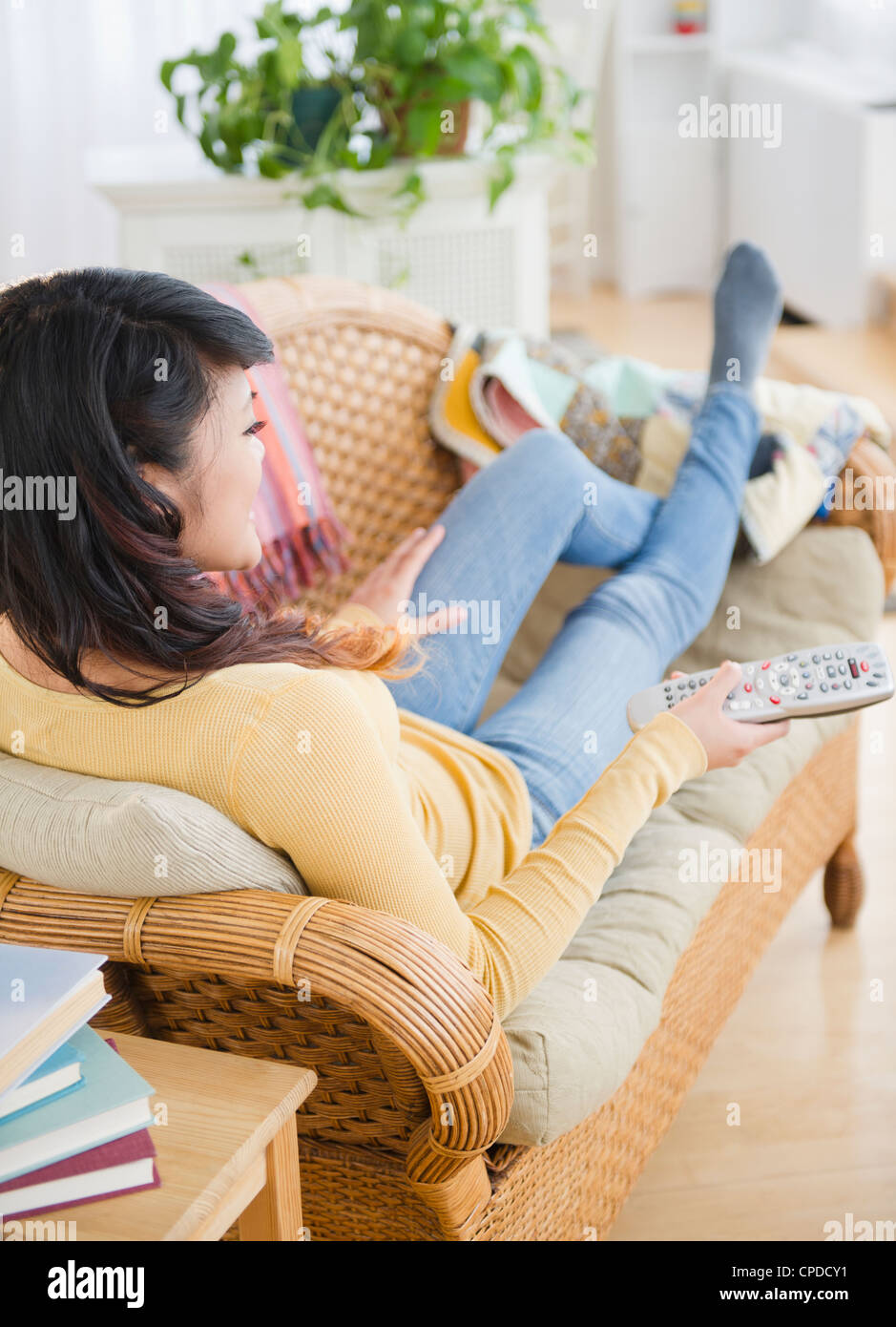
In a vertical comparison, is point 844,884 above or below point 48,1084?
below

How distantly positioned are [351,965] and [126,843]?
159mm

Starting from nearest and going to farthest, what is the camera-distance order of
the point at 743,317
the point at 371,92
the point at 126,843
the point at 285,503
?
the point at 126,843 → the point at 285,503 → the point at 743,317 → the point at 371,92

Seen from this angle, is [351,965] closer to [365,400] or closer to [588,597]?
[588,597]

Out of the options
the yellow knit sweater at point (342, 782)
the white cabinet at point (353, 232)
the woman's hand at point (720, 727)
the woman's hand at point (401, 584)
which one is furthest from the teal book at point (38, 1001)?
the white cabinet at point (353, 232)

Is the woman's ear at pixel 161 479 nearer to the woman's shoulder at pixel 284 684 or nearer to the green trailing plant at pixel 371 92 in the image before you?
the woman's shoulder at pixel 284 684

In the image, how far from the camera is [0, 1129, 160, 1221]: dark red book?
698 millimetres

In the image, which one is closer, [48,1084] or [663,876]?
[48,1084]

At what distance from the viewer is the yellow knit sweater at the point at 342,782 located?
833mm

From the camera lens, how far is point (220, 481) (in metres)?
0.89

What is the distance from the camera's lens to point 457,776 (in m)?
1.20

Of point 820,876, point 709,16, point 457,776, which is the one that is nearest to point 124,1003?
point 457,776

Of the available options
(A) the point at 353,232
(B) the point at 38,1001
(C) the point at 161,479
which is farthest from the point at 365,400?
(B) the point at 38,1001

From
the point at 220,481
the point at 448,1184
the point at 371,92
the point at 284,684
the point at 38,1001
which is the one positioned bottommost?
the point at 448,1184

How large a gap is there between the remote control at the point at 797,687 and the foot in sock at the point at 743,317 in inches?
25.1
